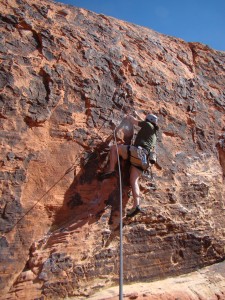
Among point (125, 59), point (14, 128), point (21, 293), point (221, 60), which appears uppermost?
point (221, 60)

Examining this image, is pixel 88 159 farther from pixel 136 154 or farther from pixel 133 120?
pixel 133 120

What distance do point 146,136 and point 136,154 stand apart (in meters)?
0.47

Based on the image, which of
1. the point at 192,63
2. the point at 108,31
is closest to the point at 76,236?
the point at 108,31

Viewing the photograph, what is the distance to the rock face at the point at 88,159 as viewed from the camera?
477cm

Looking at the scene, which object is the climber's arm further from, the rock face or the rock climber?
the rock face

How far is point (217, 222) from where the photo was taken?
6.59 m

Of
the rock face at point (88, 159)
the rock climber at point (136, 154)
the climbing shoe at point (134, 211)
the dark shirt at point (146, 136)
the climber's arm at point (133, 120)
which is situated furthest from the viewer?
the climber's arm at point (133, 120)

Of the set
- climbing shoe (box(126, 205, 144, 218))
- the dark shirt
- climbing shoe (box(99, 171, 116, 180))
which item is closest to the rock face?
climbing shoe (box(99, 171, 116, 180))

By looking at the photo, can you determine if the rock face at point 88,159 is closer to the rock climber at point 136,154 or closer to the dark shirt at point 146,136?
the rock climber at point 136,154

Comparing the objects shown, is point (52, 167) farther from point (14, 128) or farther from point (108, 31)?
point (108, 31)

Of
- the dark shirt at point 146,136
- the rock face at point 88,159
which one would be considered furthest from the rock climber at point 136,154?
the rock face at point 88,159

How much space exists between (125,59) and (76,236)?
4.12 metres

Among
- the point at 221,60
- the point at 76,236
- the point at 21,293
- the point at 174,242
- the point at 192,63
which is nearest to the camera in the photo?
the point at 21,293

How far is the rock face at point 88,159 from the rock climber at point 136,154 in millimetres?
240
